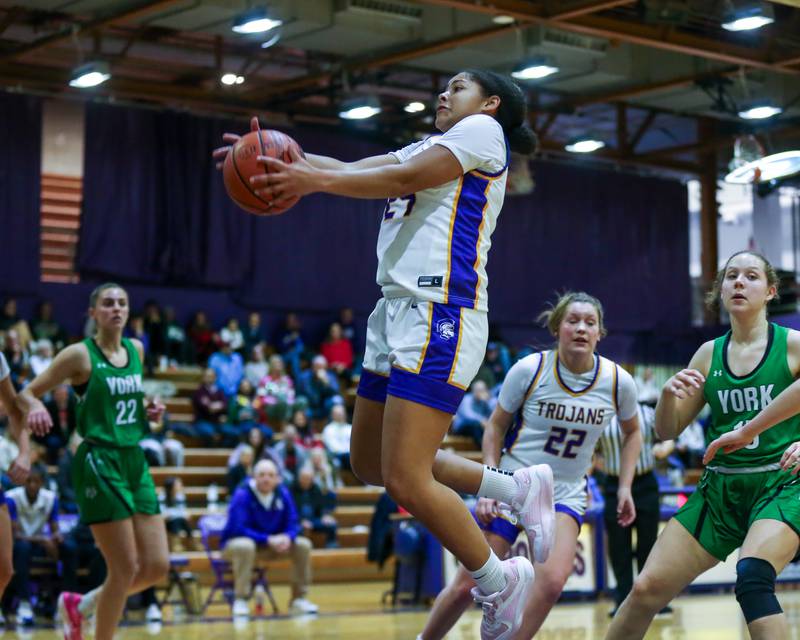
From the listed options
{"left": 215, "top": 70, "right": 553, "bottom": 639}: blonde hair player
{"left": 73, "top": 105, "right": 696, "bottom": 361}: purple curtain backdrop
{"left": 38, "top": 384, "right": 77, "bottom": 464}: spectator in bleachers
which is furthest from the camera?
{"left": 73, "top": 105, "right": 696, "bottom": 361}: purple curtain backdrop

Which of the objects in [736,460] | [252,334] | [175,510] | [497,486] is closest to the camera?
[736,460]

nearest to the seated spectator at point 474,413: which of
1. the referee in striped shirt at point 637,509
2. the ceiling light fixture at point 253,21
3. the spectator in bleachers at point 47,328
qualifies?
the spectator in bleachers at point 47,328

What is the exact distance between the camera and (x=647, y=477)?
34.5ft

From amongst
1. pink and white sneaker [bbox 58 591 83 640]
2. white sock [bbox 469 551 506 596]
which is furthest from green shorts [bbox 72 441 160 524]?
white sock [bbox 469 551 506 596]

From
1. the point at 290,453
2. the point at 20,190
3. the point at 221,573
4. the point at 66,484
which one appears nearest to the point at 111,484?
the point at 221,573

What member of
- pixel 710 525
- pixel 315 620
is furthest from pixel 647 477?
pixel 710 525

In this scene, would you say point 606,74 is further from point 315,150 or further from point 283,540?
point 283,540

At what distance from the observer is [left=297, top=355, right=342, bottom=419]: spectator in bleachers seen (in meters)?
18.7

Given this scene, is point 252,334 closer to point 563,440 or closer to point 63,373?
point 63,373

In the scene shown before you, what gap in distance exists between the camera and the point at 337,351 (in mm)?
20453

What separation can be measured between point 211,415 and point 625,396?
11.7 meters

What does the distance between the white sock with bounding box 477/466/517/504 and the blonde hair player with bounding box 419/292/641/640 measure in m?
0.84

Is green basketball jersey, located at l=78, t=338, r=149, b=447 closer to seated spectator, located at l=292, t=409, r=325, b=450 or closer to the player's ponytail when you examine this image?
the player's ponytail

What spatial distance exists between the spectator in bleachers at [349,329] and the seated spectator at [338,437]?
3.31 meters
